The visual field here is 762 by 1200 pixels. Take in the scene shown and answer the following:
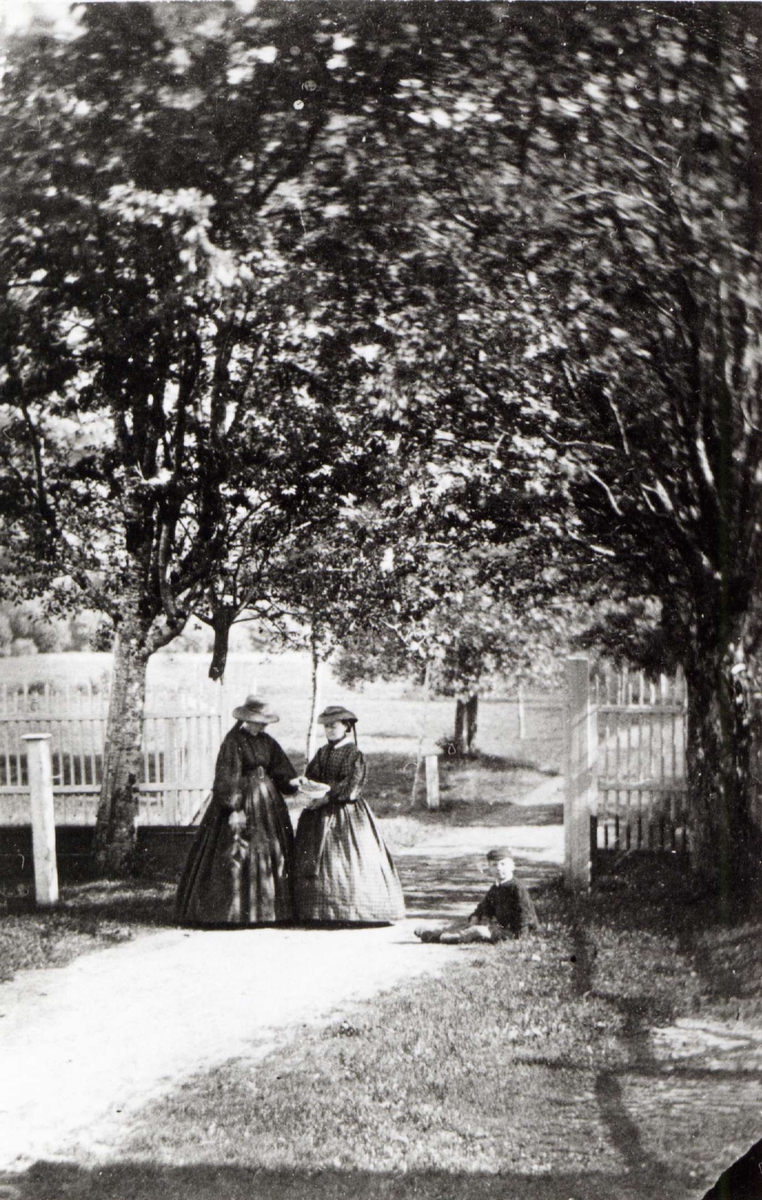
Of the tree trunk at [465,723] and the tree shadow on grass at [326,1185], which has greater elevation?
the tree trunk at [465,723]

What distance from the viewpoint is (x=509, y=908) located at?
10.2 ft

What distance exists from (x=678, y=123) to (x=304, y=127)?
1239 millimetres

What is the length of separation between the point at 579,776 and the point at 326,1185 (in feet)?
4.76

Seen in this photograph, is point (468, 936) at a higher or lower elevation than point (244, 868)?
lower

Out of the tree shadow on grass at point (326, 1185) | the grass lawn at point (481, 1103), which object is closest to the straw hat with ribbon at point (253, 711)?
the grass lawn at point (481, 1103)

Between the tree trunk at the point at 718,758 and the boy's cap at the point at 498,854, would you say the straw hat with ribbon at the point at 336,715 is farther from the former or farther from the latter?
the tree trunk at the point at 718,758

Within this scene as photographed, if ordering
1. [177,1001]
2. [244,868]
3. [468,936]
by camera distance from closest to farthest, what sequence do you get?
[177,1001]
[468,936]
[244,868]

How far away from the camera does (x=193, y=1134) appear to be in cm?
268

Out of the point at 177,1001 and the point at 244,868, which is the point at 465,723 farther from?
the point at 177,1001


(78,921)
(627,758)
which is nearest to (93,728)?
(78,921)

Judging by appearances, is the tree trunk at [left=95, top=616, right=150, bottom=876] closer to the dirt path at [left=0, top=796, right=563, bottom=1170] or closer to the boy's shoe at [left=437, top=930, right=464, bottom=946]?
the dirt path at [left=0, top=796, right=563, bottom=1170]

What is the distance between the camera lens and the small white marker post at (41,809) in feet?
10.2

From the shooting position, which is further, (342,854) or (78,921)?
(342,854)

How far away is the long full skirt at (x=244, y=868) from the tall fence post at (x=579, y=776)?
1.01 meters
